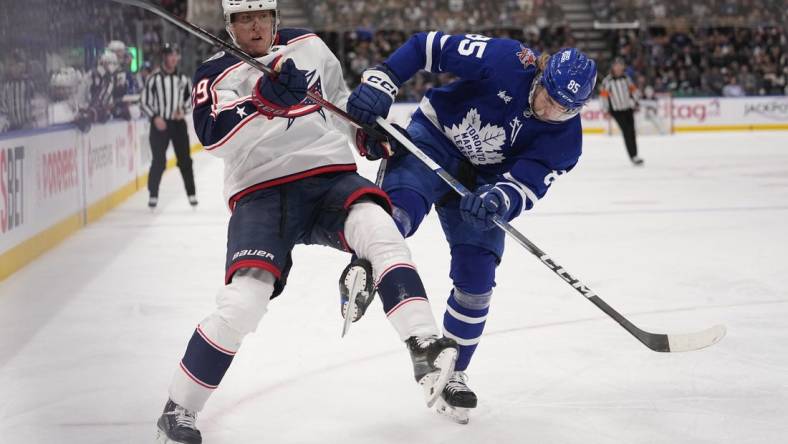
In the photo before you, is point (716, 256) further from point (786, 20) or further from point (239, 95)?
point (786, 20)

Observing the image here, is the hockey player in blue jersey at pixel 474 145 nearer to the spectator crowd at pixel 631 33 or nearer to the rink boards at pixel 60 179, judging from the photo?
the rink boards at pixel 60 179

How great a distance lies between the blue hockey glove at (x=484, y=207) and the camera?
2.35m

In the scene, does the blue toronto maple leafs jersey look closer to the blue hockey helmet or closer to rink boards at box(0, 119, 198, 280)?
the blue hockey helmet

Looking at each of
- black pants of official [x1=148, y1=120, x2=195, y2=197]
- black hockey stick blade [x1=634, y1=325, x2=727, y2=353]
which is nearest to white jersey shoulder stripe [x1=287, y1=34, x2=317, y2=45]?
black hockey stick blade [x1=634, y1=325, x2=727, y2=353]

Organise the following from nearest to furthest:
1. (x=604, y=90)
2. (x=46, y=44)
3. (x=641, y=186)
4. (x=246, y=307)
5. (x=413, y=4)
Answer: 1. (x=246, y=307)
2. (x=46, y=44)
3. (x=641, y=186)
4. (x=604, y=90)
5. (x=413, y=4)

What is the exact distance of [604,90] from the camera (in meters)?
11.3

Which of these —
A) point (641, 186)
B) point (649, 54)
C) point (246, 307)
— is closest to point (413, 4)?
point (649, 54)

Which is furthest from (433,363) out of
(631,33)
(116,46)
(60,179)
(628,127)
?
(631,33)

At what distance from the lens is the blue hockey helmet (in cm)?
231

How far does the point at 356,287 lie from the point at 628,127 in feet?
29.3

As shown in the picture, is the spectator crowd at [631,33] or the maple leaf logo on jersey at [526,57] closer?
the maple leaf logo on jersey at [526,57]

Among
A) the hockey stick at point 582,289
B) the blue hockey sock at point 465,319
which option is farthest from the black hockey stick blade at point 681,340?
the blue hockey sock at point 465,319

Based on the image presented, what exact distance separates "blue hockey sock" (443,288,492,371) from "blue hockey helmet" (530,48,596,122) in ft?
1.90

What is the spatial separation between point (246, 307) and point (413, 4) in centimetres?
1442
